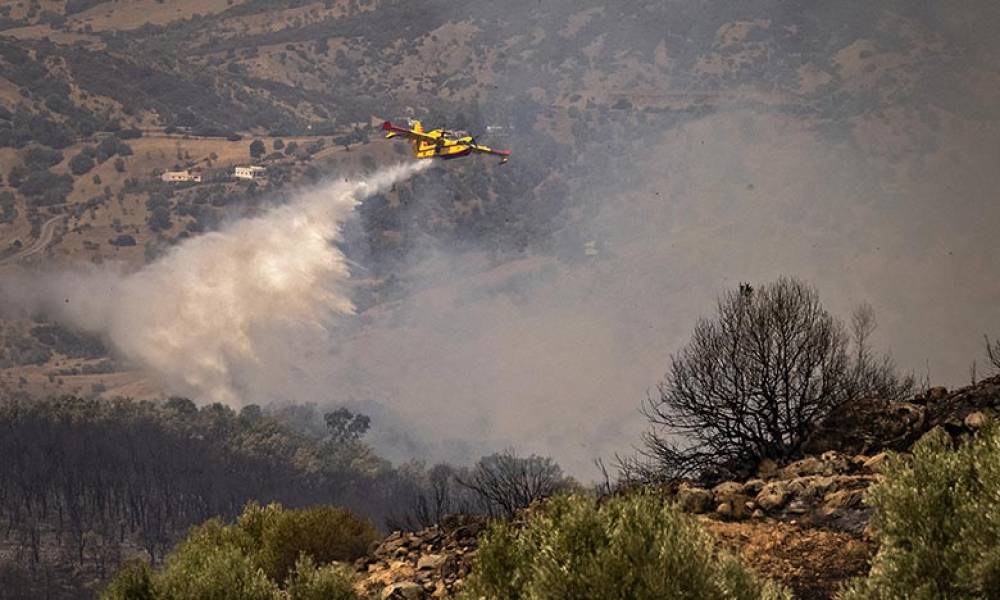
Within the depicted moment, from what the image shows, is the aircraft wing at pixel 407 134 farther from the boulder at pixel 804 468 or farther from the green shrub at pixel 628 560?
the green shrub at pixel 628 560

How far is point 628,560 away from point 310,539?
23.5 metres

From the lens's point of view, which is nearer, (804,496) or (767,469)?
(804,496)

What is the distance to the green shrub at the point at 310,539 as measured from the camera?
4869cm

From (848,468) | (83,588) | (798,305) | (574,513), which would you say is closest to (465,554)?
(848,468)

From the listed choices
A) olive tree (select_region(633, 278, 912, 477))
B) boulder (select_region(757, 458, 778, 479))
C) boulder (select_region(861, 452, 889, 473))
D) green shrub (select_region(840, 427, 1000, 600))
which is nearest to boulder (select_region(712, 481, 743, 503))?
boulder (select_region(757, 458, 778, 479))

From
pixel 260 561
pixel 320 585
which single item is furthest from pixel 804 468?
pixel 260 561

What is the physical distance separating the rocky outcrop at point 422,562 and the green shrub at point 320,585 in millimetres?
830

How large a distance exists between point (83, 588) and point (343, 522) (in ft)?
409

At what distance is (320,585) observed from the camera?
3909 centimetres

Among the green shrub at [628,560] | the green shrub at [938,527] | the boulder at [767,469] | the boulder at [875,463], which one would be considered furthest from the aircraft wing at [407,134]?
the green shrub at [938,527]

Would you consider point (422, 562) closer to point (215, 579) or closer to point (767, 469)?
point (215, 579)

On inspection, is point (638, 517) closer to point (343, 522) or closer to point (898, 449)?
point (898, 449)

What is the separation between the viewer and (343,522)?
51.2 m

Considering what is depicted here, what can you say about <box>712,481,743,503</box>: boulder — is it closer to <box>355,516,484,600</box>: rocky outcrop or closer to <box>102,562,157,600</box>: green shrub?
<box>355,516,484,600</box>: rocky outcrop
